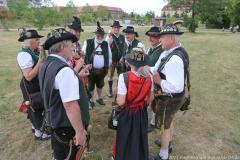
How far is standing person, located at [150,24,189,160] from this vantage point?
3.02m

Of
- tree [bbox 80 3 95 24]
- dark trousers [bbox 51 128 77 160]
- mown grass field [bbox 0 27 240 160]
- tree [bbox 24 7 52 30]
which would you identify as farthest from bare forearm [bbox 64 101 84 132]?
tree [bbox 80 3 95 24]

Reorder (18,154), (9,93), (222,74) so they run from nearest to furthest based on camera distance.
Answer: (18,154)
(9,93)
(222,74)

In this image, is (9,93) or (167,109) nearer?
(167,109)

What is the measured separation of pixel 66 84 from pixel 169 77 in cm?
137

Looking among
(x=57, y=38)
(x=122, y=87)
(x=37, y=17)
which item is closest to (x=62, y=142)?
(x=122, y=87)

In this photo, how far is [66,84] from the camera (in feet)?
7.76

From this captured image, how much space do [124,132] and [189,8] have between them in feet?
96.6

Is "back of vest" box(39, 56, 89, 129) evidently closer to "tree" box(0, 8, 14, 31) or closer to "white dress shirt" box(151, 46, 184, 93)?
"white dress shirt" box(151, 46, 184, 93)

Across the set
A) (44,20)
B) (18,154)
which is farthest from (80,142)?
(44,20)

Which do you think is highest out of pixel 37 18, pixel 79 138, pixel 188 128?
pixel 37 18

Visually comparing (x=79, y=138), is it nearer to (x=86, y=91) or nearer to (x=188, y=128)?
(x=86, y=91)

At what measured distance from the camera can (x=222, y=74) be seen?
954cm

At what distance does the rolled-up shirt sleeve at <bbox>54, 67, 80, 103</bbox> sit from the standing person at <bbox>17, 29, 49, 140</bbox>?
46.4 inches

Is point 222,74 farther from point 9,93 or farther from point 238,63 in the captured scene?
point 9,93
